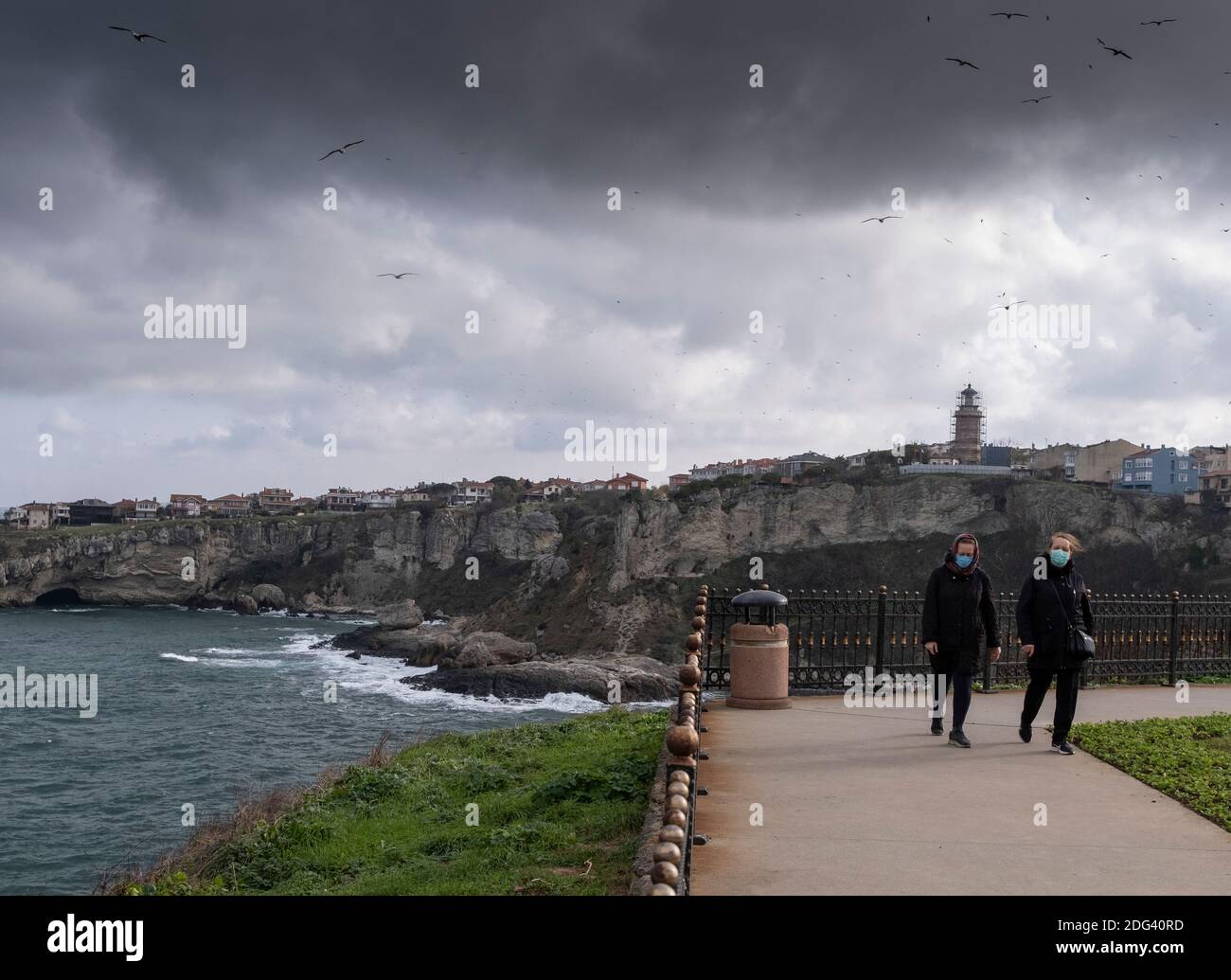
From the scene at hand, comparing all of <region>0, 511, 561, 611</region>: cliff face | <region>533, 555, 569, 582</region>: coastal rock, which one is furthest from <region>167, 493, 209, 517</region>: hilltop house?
<region>533, 555, 569, 582</region>: coastal rock

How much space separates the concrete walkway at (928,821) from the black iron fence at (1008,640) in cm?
234

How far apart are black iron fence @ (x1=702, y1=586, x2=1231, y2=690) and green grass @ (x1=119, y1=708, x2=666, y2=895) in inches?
86.1

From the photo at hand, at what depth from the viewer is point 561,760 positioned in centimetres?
1300

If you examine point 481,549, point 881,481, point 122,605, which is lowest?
point 122,605

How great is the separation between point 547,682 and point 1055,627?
1641 inches

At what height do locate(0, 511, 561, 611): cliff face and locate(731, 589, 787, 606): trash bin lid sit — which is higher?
locate(731, 589, 787, 606): trash bin lid

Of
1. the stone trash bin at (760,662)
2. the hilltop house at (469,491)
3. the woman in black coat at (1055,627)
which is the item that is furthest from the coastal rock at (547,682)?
the hilltop house at (469,491)

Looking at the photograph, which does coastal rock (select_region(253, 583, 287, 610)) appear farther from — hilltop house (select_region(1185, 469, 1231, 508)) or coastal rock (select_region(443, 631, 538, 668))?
hilltop house (select_region(1185, 469, 1231, 508))

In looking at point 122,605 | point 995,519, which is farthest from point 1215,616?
point 122,605

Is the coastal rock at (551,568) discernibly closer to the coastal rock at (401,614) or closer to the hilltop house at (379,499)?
the coastal rock at (401,614)

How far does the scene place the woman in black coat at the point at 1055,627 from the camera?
932cm

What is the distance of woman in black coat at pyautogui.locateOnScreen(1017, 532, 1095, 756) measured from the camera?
9.32 metres

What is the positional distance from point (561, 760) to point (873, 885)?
25.7ft
